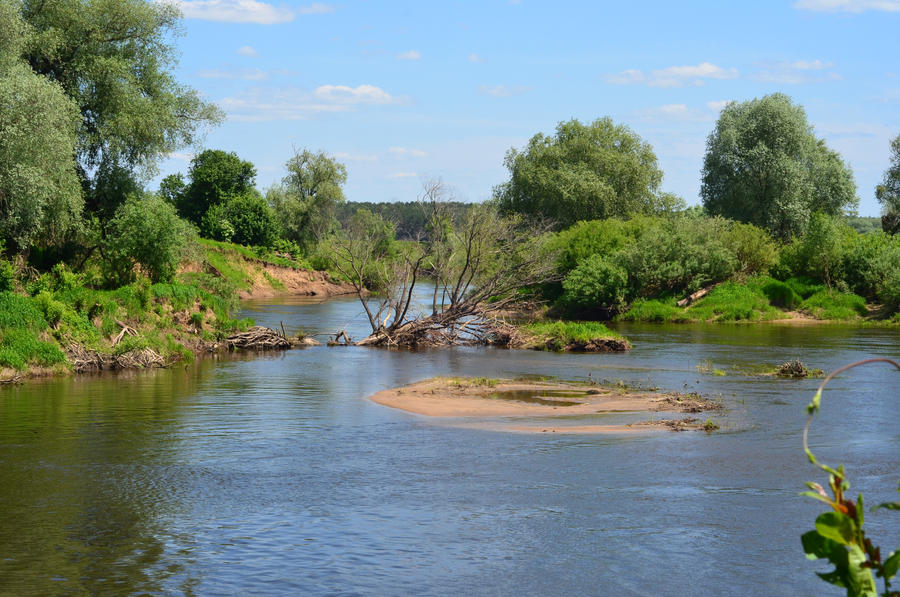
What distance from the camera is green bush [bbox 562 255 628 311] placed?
173ft

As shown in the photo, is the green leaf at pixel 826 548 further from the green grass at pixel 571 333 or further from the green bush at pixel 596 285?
the green bush at pixel 596 285

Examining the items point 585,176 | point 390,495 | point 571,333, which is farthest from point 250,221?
point 390,495

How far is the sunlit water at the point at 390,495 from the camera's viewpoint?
12.6 metres

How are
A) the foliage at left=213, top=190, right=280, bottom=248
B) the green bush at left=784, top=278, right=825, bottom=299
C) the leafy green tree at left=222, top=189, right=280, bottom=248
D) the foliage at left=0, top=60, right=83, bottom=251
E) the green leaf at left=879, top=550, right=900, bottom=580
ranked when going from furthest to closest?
the leafy green tree at left=222, top=189, right=280, bottom=248 < the foliage at left=213, top=190, right=280, bottom=248 < the green bush at left=784, top=278, right=825, bottom=299 < the foliage at left=0, top=60, right=83, bottom=251 < the green leaf at left=879, top=550, right=900, bottom=580

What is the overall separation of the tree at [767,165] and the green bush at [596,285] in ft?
51.1

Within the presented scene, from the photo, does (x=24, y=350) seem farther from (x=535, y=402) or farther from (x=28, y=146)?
(x=535, y=402)

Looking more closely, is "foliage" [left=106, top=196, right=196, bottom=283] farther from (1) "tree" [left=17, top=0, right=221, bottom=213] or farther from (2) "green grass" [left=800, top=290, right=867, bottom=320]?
(2) "green grass" [left=800, top=290, right=867, bottom=320]

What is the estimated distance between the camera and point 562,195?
217 ft

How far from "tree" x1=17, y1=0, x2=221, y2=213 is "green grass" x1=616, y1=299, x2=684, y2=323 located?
94.3 feet

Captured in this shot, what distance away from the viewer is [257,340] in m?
37.4

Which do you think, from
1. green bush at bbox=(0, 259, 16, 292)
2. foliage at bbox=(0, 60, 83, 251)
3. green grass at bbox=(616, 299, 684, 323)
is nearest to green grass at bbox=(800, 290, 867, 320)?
green grass at bbox=(616, 299, 684, 323)

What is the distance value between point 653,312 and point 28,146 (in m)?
36.0

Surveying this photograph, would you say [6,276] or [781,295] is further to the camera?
[781,295]

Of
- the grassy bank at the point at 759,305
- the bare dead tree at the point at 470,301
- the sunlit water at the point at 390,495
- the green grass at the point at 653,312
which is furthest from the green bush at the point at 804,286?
the sunlit water at the point at 390,495
